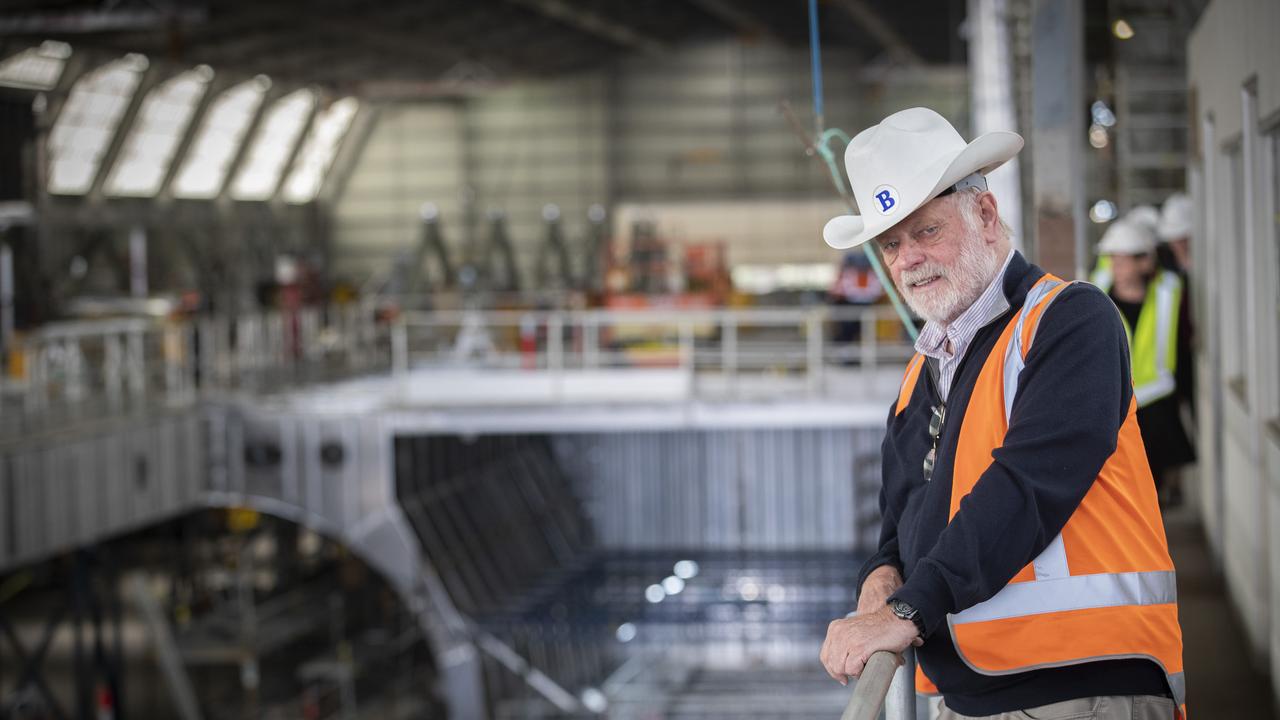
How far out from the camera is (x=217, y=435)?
596 inches

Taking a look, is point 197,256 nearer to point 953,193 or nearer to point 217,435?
point 217,435

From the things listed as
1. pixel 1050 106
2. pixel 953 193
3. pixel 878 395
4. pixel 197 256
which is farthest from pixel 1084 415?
pixel 197 256

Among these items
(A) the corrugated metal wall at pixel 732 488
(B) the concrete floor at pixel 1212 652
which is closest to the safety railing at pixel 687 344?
(A) the corrugated metal wall at pixel 732 488

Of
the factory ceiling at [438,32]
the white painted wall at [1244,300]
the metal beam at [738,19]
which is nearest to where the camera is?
the white painted wall at [1244,300]

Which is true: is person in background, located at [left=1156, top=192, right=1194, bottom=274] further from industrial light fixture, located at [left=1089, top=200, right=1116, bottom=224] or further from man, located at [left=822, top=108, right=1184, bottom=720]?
industrial light fixture, located at [left=1089, top=200, right=1116, bottom=224]

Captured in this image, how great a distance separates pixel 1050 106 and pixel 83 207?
23272 mm

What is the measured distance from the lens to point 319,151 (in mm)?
34312

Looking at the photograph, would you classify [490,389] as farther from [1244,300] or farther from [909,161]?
[909,161]

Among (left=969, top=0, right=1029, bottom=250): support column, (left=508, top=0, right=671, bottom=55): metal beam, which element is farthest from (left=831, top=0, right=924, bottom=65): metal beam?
(left=969, top=0, right=1029, bottom=250): support column

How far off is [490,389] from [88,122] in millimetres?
13973

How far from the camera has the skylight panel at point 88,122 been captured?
79.2 feet

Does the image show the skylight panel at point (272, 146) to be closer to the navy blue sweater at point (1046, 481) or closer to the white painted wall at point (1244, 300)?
the white painted wall at point (1244, 300)

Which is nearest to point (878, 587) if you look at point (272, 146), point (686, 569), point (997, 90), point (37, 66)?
point (997, 90)

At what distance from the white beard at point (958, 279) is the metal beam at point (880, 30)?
80.3 ft
